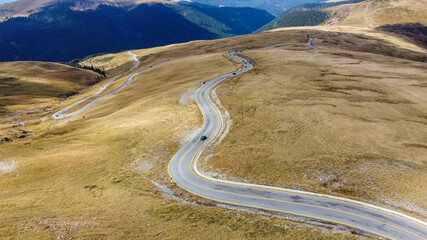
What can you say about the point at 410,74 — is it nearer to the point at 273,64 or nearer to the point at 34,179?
the point at 273,64

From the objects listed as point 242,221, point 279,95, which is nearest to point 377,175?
point 242,221

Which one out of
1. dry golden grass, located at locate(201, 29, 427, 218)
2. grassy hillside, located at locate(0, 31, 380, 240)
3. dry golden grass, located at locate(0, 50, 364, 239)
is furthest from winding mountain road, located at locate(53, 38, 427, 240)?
dry golden grass, located at locate(0, 50, 364, 239)

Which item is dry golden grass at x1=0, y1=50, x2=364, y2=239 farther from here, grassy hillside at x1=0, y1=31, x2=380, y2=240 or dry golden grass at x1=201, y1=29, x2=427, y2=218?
dry golden grass at x1=201, y1=29, x2=427, y2=218

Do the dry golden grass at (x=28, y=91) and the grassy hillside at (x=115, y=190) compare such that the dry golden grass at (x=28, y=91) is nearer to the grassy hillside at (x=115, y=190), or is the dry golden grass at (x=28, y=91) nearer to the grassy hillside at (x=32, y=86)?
the grassy hillside at (x=32, y=86)

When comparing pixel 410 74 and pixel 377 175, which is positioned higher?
pixel 410 74

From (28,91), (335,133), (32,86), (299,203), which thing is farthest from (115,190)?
(32,86)

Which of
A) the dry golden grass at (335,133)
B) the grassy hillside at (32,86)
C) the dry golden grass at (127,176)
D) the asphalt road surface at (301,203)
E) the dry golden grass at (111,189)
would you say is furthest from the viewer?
the grassy hillside at (32,86)

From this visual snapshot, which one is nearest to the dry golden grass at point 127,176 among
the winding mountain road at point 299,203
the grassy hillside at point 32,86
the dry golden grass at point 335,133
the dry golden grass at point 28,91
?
the dry golden grass at point 335,133

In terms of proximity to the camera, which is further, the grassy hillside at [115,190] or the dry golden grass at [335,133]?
the dry golden grass at [335,133]

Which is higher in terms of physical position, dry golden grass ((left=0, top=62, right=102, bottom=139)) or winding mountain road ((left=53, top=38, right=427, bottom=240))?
dry golden grass ((left=0, top=62, right=102, bottom=139))
